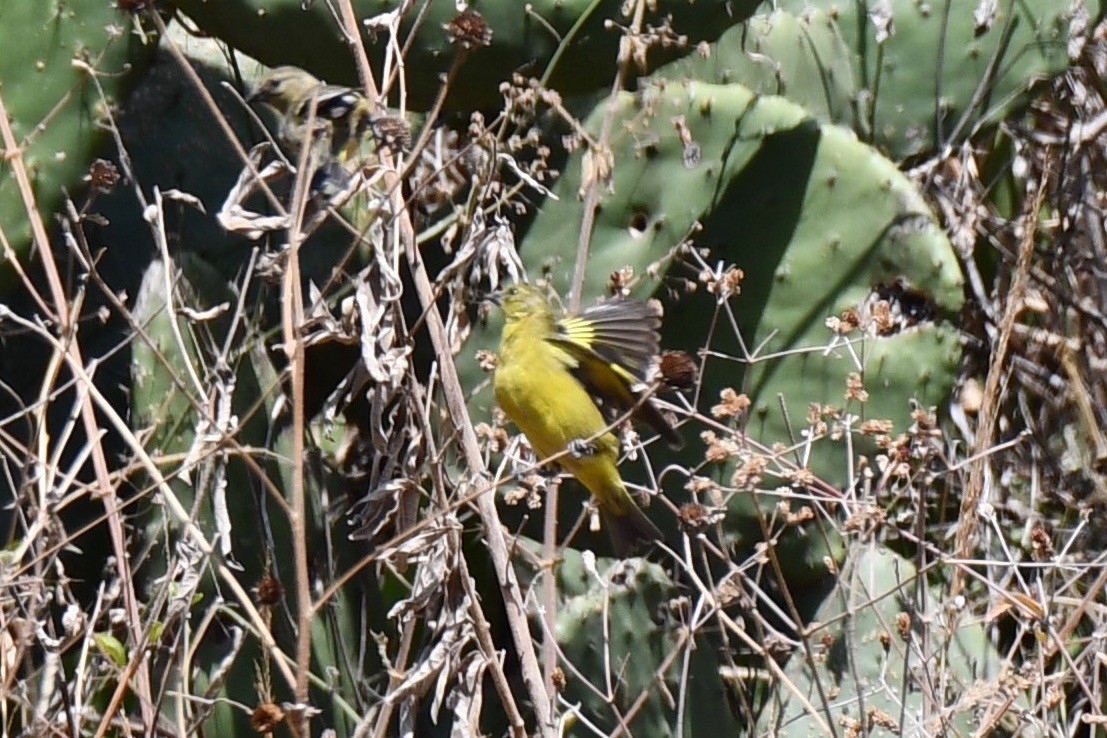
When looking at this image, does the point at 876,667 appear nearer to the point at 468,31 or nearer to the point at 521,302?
the point at 521,302

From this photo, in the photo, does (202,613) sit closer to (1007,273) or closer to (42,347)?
(42,347)

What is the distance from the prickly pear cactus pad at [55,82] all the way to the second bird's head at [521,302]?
0.63 metres

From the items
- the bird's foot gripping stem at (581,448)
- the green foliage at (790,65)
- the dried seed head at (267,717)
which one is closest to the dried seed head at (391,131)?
the bird's foot gripping stem at (581,448)

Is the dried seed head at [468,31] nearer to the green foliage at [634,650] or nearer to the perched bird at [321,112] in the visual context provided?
the perched bird at [321,112]

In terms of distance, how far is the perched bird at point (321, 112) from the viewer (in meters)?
1.74

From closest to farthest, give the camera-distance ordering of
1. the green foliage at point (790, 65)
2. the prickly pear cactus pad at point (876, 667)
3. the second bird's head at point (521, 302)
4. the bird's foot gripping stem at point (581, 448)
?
the bird's foot gripping stem at point (581, 448) < the second bird's head at point (521, 302) < the prickly pear cactus pad at point (876, 667) < the green foliage at point (790, 65)

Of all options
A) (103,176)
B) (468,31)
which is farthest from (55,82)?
(468,31)

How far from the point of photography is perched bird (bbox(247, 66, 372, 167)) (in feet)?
5.70

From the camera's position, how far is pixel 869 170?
8.41 ft

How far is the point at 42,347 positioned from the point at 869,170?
153cm

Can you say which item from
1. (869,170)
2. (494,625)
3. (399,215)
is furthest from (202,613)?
(869,170)

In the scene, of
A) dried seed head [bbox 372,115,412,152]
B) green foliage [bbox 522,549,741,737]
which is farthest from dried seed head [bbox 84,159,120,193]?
green foliage [bbox 522,549,741,737]

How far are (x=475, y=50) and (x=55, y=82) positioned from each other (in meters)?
0.62

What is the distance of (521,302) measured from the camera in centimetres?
225
